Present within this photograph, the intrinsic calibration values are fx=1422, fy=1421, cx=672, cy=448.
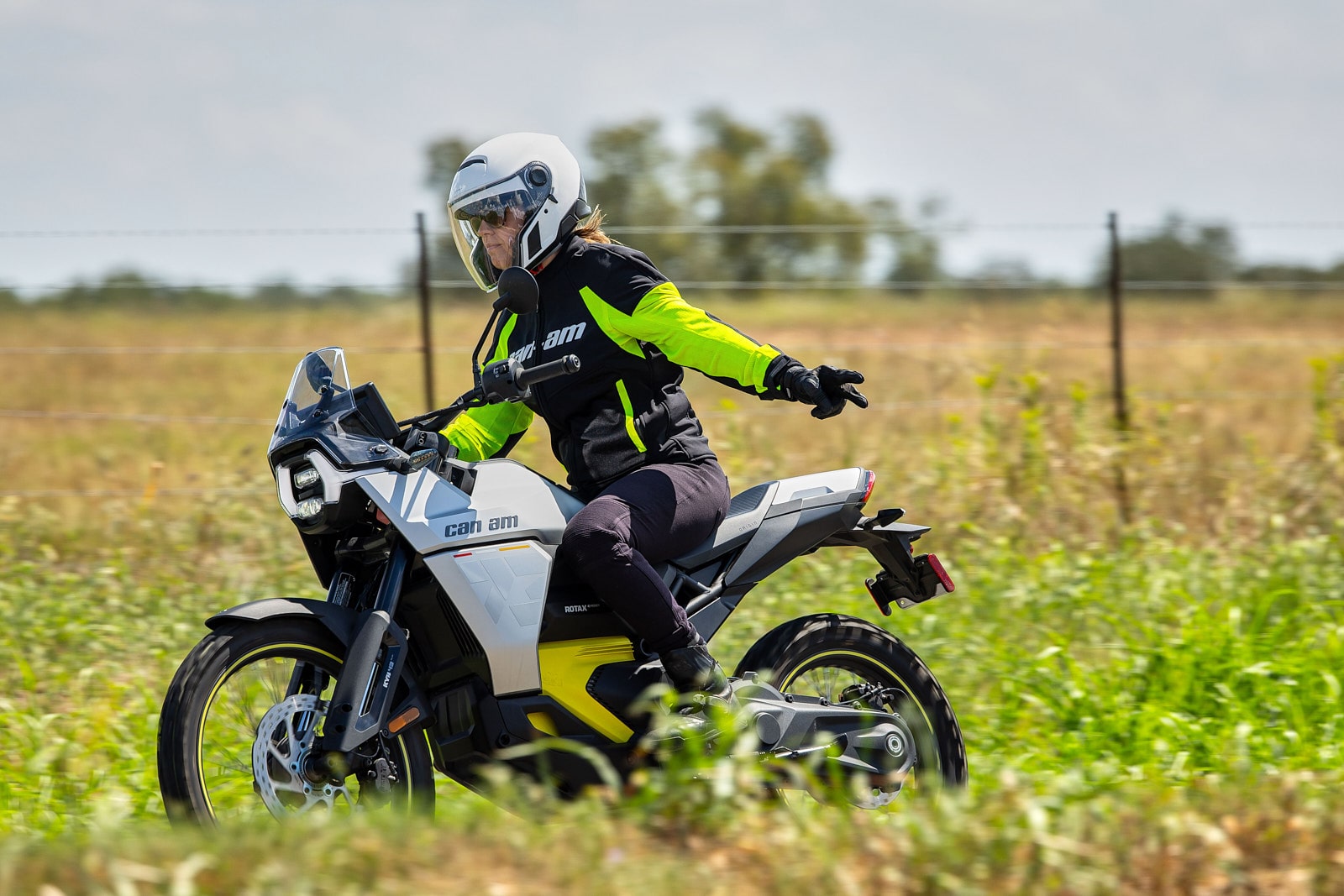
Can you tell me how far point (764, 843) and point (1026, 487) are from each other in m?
5.53

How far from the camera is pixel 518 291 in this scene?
12.0 ft

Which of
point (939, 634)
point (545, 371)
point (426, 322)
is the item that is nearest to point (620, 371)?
point (545, 371)

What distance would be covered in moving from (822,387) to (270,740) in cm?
172

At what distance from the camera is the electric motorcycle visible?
3572 mm

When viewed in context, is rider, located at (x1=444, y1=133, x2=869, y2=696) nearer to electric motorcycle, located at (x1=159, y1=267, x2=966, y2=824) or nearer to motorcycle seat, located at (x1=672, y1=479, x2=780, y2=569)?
motorcycle seat, located at (x1=672, y1=479, x2=780, y2=569)

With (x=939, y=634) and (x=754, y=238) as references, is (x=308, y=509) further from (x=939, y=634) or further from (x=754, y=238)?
(x=754, y=238)

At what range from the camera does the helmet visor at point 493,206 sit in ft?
14.0

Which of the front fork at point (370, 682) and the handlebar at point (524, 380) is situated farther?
the handlebar at point (524, 380)

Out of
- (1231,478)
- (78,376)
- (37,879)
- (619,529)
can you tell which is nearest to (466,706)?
(619,529)

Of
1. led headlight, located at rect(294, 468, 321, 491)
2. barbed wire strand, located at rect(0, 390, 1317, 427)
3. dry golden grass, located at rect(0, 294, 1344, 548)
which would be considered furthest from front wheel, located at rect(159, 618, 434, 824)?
dry golden grass, located at rect(0, 294, 1344, 548)

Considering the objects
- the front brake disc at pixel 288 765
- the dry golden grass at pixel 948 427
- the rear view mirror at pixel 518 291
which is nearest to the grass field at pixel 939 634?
the dry golden grass at pixel 948 427

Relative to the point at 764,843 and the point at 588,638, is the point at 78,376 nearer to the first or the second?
the point at 588,638

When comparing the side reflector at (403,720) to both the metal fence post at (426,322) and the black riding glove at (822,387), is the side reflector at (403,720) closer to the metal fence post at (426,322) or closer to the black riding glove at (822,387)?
the black riding glove at (822,387)

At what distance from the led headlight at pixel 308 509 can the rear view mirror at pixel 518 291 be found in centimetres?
70
